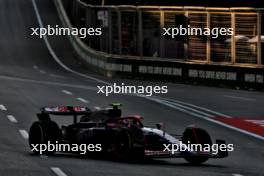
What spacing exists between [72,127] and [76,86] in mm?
21740

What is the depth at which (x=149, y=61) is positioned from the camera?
4769 cm

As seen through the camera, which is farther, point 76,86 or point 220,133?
point 76,86

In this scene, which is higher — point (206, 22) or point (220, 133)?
point (206, 22)

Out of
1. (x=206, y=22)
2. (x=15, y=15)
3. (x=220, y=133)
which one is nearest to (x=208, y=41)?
(x=206, y=22)

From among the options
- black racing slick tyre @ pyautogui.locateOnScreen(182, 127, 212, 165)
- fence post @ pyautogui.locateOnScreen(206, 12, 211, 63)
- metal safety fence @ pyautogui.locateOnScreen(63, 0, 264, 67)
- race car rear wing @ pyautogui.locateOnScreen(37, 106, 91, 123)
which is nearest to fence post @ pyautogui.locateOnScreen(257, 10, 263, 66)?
metal safety fence @ pyautogui.locateOnScreen(63, 0, 264, 67)

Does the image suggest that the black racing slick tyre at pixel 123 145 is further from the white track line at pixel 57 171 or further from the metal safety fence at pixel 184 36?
the metal safety fence at pixel 184 36

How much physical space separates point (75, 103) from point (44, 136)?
14322 millimetres

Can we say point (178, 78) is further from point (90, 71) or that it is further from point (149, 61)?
point (90, 71)

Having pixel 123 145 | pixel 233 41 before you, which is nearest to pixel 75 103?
pixel 233 41

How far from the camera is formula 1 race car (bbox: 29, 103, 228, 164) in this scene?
18812 mm

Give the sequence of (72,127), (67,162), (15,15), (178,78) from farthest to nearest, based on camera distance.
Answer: (15,15)
(178,78)
(72,127)
(67,162)

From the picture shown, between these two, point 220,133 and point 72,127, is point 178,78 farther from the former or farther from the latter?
point 72,127

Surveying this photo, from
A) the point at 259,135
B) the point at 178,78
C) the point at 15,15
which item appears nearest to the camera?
the point at 259,135

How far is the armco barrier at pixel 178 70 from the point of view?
4209 centimetres
